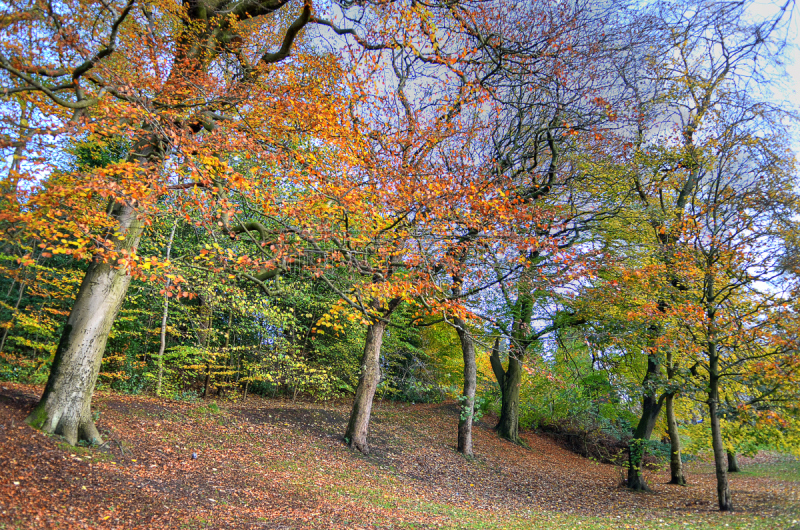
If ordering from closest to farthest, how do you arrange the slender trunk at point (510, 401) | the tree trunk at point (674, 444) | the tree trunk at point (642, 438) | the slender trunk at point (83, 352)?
the slender trunk at point (83, 352), the tree trunk at point (642, 438), the tree trunk at point (674, 444), the slender trunk at point (510, 401)

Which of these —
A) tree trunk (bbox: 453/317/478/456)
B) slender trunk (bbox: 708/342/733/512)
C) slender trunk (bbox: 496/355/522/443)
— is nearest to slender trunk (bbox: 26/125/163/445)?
tree trunk (bbox: 453/317/478/456)

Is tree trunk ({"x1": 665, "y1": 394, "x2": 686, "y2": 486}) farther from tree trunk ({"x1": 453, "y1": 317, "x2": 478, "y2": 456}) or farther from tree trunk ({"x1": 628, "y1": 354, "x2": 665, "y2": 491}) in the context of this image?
tree trunk ({"x1": 453, "y1": 317, "x2": 478, "y2": 456})

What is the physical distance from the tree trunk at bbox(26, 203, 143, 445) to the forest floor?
1.13 feet

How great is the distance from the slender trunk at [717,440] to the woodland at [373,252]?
0.07m

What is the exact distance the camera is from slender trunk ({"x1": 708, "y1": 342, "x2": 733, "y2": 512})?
32.4 feet

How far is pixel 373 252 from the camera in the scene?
748 cm

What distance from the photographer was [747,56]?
13.2 feet

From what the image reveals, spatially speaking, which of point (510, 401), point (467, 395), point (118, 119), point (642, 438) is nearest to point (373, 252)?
point (118, 119)

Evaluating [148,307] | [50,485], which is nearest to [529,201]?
[50,485]

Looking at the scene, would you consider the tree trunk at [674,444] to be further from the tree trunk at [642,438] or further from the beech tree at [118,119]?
the beech tree at [118,119]

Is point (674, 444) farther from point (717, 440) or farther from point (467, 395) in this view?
point (467, 395)

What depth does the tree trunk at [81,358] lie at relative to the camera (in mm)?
6457

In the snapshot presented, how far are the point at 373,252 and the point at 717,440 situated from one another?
31.1 ft

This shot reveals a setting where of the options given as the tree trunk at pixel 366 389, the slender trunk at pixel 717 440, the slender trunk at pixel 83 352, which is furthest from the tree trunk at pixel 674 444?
the slender trunk at pixel 83 352
